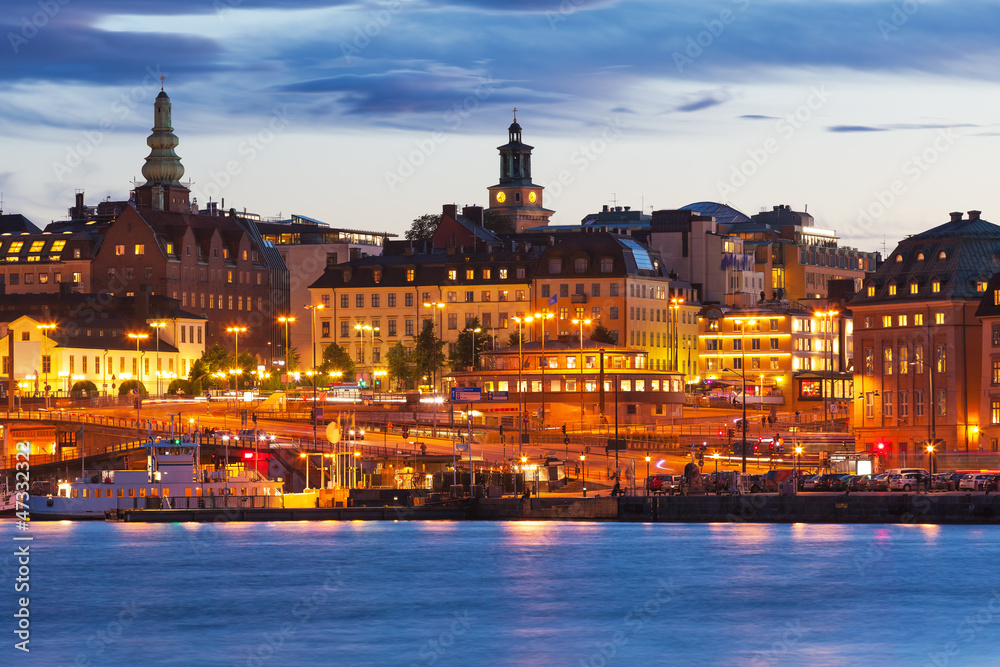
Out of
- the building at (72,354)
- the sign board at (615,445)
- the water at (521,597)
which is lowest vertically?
the water at (521,597)

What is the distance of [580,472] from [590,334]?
65.7 metres

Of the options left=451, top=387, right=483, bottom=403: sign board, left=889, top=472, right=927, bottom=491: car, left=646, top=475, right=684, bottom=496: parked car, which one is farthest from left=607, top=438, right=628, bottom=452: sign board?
left=889, top=472, right=927, bottom=491: car

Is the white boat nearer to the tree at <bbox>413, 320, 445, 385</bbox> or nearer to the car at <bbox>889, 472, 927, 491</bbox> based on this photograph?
the car at <bbox>889, 472, 927, 491</bbox>

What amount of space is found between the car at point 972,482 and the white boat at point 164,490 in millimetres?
40335

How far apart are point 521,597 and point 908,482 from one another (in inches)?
1573

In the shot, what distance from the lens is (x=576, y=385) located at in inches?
6698

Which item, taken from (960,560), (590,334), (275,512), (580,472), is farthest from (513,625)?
(590,334)

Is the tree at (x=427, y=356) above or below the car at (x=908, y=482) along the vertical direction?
above

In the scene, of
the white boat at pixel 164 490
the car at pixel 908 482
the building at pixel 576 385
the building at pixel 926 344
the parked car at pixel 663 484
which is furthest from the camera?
the building at pixel 576 385

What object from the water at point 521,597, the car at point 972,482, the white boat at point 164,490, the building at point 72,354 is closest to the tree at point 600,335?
the building at point 72,354

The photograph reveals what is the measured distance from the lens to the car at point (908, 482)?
120m

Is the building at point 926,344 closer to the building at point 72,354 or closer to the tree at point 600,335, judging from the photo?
the tree at point 600,335

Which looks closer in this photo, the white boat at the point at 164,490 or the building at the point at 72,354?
the white boat at the point at 164,490

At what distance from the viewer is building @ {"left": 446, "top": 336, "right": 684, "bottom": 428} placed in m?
169
